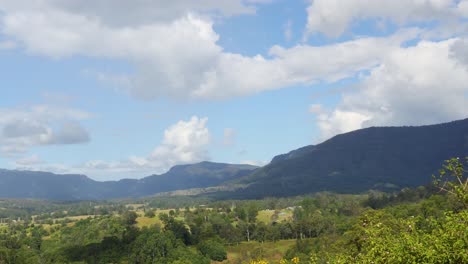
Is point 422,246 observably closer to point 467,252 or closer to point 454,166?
point 467,252

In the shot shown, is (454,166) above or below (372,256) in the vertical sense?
above

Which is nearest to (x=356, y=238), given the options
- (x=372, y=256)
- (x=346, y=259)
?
(x=346, y=259)

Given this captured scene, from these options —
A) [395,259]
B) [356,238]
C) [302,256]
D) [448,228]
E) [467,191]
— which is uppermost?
[467,191]

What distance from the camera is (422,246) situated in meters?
29.5

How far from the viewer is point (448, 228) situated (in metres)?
29.7

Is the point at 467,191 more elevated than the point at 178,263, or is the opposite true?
the point at 467,191

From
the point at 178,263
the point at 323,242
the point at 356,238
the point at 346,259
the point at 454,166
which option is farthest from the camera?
the point at 323,242

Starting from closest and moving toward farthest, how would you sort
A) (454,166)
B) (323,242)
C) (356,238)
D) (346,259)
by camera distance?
1. (454,166)
2. (346,259)
3. (356,238)
4. (323,242)

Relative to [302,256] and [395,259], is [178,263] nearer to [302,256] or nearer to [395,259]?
[302,256]

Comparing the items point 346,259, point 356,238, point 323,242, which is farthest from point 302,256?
point 346,259

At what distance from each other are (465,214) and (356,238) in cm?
5978

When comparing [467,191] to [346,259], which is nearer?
[467,191]

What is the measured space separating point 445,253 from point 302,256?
162m

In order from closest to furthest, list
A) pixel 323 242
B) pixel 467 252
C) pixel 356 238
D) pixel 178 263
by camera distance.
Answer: pixel 467 252 → pixel 356 238 → pixel 178 263 → pixel 323 242
